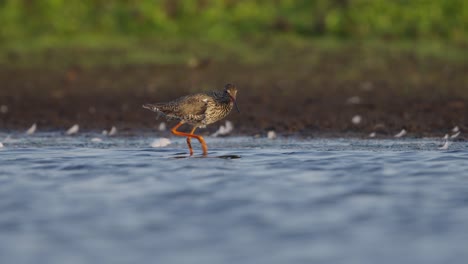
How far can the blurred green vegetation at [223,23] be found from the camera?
18.3 meters

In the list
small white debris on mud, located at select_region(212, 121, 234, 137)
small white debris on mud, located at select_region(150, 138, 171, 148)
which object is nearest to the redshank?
small white debris on mud, located at select_region(150, 138, 171, 148)

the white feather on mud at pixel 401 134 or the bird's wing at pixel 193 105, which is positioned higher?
the bird's wing at pixel 193 105

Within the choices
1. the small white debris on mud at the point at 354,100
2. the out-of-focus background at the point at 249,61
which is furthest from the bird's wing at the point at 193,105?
the small white debris on mud at the point at 354,100

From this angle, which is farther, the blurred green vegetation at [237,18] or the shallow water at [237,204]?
the blurred green vegetation at [237,18]

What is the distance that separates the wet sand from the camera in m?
13.2

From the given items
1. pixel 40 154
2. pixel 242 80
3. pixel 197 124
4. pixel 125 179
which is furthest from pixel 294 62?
pixel 125 179

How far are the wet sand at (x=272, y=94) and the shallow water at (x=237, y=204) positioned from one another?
2085mm

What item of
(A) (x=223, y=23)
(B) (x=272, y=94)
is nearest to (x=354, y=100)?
(B) (x=272, y=94)

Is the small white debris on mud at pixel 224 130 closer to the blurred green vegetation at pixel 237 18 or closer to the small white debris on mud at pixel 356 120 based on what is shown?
the small white debris on mud at pixel 356 120

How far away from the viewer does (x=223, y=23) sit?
19156mm

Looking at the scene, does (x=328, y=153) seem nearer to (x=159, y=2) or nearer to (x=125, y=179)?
(x=125, y=179)

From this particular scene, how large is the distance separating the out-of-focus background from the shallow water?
9.31ft

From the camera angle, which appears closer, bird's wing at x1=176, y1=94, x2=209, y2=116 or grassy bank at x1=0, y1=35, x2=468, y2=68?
bird's wing at x1=176, y1=94, x2=209, y2=116

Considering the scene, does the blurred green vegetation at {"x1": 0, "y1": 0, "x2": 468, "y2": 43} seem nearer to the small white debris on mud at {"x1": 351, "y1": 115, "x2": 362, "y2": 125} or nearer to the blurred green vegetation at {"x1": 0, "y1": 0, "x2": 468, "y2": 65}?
the blurred green vegetation at {"x1": 0, "y1": 0, "x2": 468, "y2": 65}
